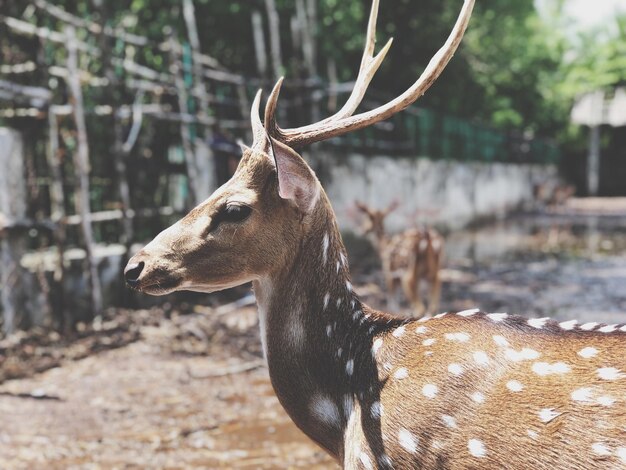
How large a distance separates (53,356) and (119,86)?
3.55 m

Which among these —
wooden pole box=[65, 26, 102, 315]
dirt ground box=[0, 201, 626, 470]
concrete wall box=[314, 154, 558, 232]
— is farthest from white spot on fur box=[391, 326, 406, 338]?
concrete wall box=[314, 154, 558, 232]

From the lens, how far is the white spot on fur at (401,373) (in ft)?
7.00

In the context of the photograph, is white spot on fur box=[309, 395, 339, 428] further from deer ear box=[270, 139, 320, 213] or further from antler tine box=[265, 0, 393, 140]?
antler tine box=[265, 0, 393, 140]

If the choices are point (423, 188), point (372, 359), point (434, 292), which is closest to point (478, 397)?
point (372, 359)

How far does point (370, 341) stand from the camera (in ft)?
7.74

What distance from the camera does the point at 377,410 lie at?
6.95 ft

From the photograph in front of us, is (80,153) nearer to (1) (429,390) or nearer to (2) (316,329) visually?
(2) (316,329)

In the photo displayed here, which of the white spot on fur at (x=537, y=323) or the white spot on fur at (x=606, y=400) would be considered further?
the white spot on fur at (x=537, y=323)

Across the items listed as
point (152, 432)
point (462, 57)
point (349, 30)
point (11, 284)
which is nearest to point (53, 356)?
point (11, 284)

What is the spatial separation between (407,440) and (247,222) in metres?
0.92

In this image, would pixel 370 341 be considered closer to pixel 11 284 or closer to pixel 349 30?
pixel 11 284

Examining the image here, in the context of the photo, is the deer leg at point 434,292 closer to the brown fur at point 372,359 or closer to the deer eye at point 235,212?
the brown fur at point 372,359

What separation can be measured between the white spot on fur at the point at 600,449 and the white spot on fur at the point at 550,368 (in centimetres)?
24

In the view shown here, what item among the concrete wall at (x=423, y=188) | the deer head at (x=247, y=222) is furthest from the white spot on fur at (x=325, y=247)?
the concrete wall at (x=423, y=188)
